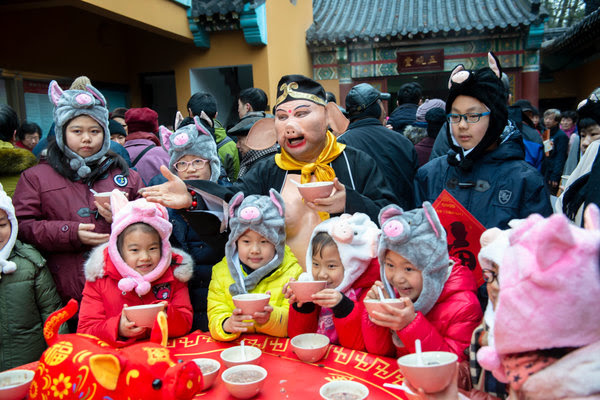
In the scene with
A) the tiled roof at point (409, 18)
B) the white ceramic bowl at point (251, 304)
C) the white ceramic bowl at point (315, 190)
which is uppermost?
the tiled roof at point (409, 18)

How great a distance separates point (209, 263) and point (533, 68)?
419 inches

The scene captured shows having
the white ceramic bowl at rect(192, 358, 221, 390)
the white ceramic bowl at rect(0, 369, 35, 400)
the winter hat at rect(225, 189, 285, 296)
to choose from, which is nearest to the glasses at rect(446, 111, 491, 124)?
the winter hat at rect(225, 189, 285, 296)

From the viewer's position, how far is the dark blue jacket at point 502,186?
2.37 metres

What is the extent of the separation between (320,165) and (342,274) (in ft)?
2.29

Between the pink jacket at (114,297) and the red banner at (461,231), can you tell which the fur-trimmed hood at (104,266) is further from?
the red banner at (461,231)

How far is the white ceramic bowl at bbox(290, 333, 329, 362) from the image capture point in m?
1.98

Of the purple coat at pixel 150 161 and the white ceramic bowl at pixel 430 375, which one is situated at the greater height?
the purple coat at pixel 150 161

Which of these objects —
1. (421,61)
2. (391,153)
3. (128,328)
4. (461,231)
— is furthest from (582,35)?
(128,328)

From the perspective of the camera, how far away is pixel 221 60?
26.2 feet

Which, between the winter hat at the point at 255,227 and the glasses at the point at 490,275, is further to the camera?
the winter hat at the point at 255,227

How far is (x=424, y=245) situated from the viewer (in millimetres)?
1898

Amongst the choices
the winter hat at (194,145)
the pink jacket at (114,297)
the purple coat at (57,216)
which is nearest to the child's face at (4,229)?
the purple coat at (57,216)

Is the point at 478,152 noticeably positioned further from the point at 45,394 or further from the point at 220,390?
the point at 45,394

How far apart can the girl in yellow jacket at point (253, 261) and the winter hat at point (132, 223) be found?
0.33 metres
